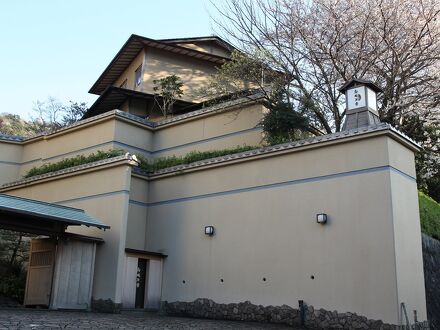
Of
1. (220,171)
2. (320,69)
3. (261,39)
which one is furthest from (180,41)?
(220,171)

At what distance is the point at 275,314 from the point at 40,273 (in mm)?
A: 6435

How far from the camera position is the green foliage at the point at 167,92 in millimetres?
21297

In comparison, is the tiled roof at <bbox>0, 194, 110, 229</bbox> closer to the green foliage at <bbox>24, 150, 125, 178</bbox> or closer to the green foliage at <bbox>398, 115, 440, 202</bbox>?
the green foliage at <bbox>24, 150, 125, 178</bbox>

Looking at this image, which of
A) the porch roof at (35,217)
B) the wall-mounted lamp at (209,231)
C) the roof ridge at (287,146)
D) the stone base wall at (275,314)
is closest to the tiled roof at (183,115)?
the roof ridge at (287,146)

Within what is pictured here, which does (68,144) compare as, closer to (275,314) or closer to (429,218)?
(275,314)

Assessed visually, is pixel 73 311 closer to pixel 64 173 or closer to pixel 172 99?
pixel 64 173

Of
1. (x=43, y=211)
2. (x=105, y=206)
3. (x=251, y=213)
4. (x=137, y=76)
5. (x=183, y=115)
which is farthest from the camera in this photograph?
(x=137, y=76)

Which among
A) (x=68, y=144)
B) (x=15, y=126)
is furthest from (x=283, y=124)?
(x=15, y=126)

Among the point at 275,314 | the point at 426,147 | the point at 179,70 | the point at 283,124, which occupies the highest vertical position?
the point at 179,70

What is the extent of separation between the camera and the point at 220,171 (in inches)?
553

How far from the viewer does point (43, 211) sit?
40.3 ft

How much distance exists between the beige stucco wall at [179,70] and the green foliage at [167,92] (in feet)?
3.38

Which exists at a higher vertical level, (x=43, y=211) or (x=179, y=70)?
(x=179, y=70)

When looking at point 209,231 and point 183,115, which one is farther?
point 183,115
